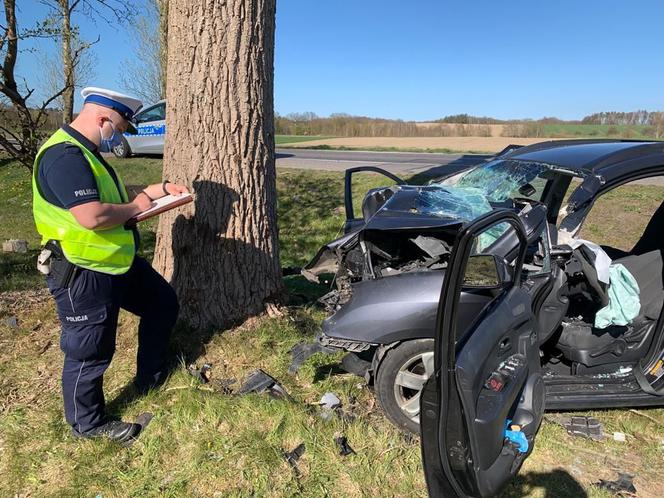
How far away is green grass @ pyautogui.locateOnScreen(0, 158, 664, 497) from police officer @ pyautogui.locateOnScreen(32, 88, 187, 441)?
0.22m

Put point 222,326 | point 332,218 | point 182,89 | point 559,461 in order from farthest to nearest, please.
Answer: point 332,218
point 222,326
point 182,89
point 559,461

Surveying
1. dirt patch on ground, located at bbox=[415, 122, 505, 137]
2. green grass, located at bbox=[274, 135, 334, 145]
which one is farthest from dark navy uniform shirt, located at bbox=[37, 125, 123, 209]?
dirt patch on ground, located at bbox=[415, 122, 505, 137]

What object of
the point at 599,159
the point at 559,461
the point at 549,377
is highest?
the point at 599,159

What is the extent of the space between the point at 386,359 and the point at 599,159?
1859mm

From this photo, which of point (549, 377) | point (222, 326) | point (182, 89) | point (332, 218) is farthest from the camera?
point (332, 218)

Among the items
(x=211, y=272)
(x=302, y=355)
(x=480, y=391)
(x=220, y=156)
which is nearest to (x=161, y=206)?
(x=220, y=156)

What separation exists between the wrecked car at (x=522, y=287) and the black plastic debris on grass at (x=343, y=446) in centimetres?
31

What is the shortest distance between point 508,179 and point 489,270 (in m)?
1.33

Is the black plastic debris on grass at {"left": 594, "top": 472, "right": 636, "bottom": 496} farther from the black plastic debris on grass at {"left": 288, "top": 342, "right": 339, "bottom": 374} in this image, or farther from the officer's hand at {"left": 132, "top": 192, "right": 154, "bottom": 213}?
the officer's hand at {"left": 132, "top": 192, "right": 154, "bottom": 213}

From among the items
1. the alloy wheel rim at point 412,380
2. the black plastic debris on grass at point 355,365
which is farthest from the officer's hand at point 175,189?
the alloy wheel rim at point 412,380

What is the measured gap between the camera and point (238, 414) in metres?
2.83

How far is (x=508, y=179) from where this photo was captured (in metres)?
3.42

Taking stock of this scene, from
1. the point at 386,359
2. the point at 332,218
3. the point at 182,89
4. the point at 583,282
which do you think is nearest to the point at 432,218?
the point at 386,359

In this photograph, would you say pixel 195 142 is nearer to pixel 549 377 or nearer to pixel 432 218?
pixel 432 218
